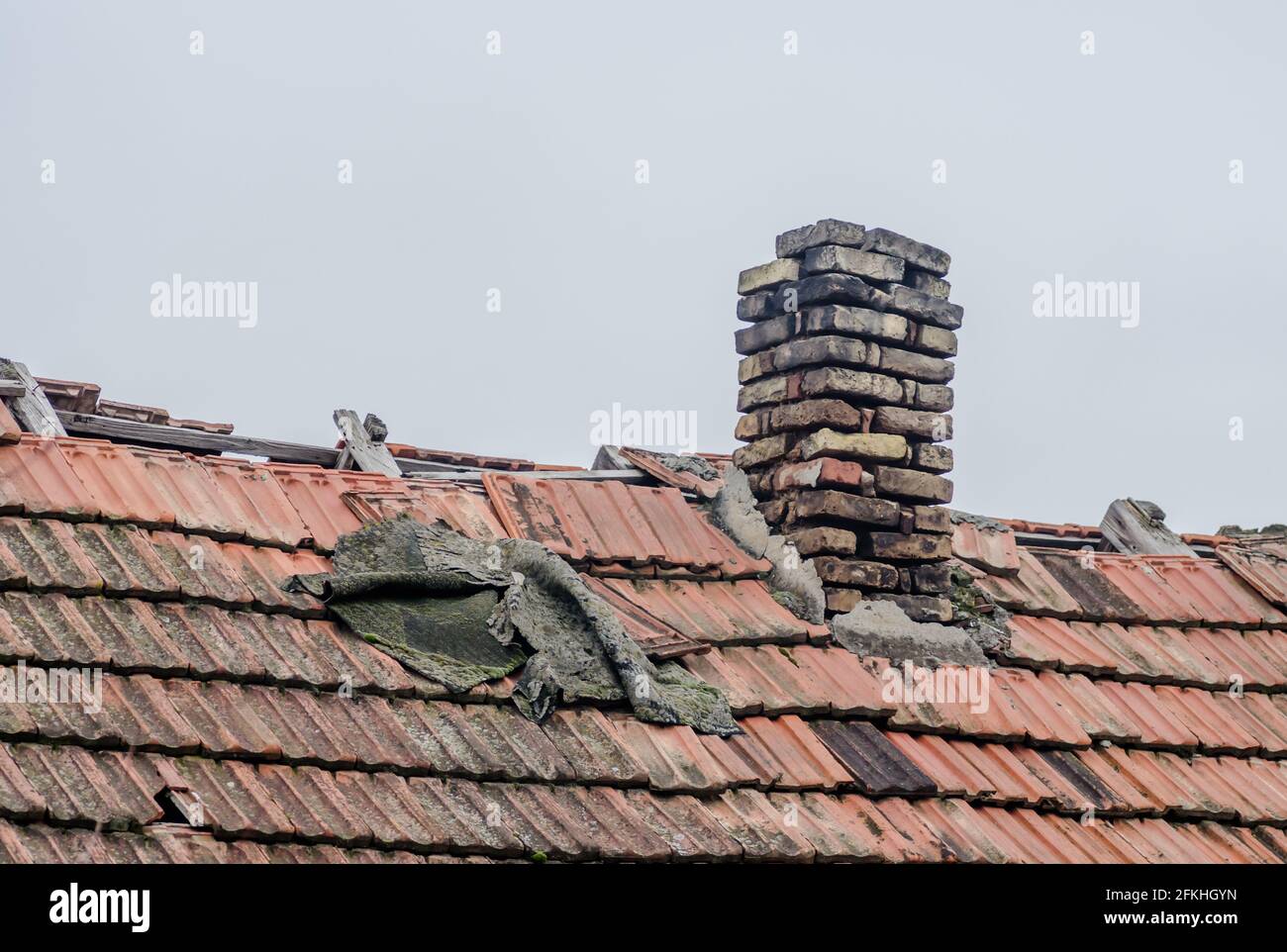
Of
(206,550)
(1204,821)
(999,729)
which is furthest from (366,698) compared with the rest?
(1204,821)

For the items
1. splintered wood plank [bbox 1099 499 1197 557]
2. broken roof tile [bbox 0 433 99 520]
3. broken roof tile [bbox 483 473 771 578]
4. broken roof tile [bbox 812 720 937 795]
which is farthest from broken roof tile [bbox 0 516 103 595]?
Result: splintered wood plank [bbox 1099 499 1197 557]

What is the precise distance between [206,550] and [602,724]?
163 centimetres

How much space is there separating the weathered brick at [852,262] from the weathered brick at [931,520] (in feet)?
3.67

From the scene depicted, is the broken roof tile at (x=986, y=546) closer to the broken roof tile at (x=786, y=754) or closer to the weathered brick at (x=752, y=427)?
the weathered brick at (x=752, y=427)

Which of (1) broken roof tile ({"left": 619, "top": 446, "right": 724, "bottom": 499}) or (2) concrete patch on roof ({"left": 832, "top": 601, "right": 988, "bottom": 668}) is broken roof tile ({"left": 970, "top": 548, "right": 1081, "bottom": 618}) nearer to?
(2) concrete patch on roof ({"left": 832, "top": 601, "right": 988, "bottom": 668})

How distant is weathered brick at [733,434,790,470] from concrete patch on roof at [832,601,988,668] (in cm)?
87

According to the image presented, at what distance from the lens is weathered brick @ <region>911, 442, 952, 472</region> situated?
8.41m

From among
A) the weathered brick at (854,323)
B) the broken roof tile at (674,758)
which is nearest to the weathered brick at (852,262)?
the weathered brick at (854,323)

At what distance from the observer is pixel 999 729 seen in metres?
7.70

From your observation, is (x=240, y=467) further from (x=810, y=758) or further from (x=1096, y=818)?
(x=1096, y=818)

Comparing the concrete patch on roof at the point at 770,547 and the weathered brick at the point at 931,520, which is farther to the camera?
the weathered brick at the point at 931,520

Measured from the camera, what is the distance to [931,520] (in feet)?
27.5

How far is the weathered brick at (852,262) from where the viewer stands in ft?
27.3
